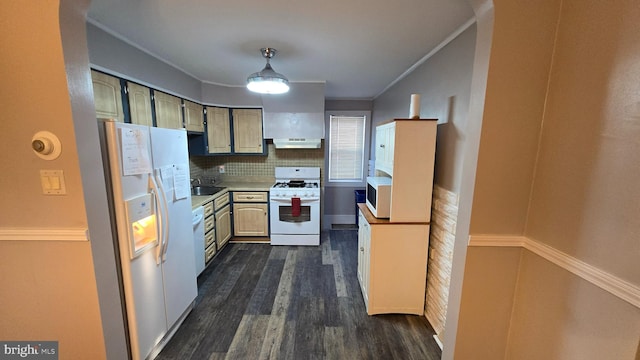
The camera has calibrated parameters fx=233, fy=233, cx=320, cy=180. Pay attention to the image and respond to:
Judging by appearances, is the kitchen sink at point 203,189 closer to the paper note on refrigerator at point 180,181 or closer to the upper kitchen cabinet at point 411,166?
the paper note on refrigerator at point 180,181

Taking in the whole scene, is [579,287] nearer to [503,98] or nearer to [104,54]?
[503,98]

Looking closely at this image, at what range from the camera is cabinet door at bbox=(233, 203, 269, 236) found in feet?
12.0

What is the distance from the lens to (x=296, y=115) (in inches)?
143

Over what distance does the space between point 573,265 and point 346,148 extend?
382cm

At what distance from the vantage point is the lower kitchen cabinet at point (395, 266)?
6.89 feet

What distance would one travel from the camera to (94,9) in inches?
60.2

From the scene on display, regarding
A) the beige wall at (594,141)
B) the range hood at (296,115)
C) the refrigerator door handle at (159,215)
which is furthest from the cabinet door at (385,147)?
the refrigerator door handle at (159,215)

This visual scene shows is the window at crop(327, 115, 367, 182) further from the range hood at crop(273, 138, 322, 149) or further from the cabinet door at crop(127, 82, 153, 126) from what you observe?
the cabinet door at crop(127, 82, 153, 126)

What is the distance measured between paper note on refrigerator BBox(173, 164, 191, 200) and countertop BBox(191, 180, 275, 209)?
2.01 ft

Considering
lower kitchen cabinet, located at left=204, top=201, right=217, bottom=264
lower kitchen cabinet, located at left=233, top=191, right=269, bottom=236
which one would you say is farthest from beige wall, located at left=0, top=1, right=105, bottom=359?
lower kitchen cabinet, located at left=233, top=191, right=269, bottom=236

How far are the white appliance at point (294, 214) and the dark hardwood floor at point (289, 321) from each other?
21.5 inches

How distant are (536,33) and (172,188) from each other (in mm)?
2511

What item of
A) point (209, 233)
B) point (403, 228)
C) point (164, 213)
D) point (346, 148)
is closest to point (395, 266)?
point (403, 228)

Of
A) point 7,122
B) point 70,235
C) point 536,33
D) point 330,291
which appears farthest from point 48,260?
point 536,33
